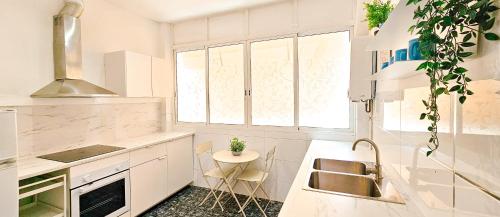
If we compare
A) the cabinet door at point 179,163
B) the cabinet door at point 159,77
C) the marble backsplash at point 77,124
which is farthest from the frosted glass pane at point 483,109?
the cabinet door at point 159,77

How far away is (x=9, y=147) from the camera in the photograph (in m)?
1.52

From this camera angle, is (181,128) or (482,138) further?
(181,128)

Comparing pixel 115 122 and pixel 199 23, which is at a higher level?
pixel 199 23

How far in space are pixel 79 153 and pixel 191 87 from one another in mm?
1787

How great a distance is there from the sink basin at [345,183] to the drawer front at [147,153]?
2062 millimetres

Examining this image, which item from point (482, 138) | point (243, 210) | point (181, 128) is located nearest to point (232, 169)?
point (243, 210)

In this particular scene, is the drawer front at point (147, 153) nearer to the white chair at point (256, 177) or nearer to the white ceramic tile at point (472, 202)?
the white chair at point (256, 177)

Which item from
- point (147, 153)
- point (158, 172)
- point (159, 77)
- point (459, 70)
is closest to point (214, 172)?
point (158, 172)

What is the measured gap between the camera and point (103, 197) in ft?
7.30

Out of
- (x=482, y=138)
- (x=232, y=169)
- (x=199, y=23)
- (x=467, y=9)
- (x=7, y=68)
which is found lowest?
(x=232, y=169)

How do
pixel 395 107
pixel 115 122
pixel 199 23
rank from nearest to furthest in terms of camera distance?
pixel 395 107
pixel 115 122
pixel 199 23

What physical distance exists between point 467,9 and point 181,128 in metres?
3.66

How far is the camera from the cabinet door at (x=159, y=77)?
3240mm

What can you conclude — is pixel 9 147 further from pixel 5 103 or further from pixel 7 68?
pixel 7 68
